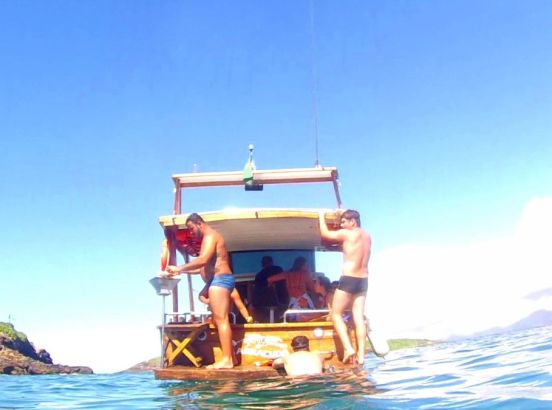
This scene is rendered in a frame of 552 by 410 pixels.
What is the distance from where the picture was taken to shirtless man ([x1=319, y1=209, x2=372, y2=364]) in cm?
654

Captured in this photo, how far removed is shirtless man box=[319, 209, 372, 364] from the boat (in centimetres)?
28

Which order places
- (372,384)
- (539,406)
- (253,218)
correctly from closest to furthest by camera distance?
(539,406), (372,384), (253,218)

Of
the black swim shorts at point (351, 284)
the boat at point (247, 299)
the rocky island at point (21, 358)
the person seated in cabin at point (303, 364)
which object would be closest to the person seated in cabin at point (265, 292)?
the boat at point (247, 299)

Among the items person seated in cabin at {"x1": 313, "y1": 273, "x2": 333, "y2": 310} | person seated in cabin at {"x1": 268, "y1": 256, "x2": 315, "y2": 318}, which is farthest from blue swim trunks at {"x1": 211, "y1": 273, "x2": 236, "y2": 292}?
person seated in cabin at {"x1": 313, "y1": 273, "x2": 333, "y2": 310}

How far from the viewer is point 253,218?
7.32 meters

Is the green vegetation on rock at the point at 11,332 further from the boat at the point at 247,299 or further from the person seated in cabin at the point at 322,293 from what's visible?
the person seated in cabin at the point at 322,293

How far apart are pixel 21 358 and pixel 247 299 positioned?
28362mm

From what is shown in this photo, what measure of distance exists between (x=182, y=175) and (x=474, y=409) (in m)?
6.31

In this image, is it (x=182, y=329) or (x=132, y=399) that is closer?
(x=132, y=399)

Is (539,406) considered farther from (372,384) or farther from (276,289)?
(276,289)

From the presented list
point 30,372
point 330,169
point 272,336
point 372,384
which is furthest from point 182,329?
point 30,372

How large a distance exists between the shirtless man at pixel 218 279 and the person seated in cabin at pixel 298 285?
2.26m

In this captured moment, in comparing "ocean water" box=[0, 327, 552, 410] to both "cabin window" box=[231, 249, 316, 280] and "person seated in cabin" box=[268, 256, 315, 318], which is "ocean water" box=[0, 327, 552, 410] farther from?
"cabin window" box=[231, 249, 316, 280]

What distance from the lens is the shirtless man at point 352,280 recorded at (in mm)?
6539
